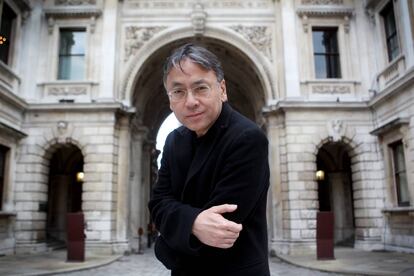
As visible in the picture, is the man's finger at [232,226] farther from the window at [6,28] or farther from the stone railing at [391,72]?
the window at [6,28]

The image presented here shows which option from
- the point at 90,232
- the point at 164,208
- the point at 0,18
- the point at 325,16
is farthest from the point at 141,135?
the point at 164,208

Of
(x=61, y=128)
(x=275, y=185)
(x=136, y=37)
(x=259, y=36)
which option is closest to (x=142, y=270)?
(x=275, y=185)

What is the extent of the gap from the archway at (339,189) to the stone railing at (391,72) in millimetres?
4302

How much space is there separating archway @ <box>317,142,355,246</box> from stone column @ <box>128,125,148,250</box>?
939 cm

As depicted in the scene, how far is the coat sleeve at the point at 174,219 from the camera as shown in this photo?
4.73ft

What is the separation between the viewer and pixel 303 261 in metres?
13.6

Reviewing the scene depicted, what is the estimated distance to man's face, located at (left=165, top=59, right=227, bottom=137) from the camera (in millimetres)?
1642

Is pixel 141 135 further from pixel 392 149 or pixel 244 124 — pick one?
pixel 244 124

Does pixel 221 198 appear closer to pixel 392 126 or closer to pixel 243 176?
pixel 243 176

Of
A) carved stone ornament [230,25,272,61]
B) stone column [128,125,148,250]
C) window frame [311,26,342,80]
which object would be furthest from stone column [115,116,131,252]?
window frame [311,26,342,80]

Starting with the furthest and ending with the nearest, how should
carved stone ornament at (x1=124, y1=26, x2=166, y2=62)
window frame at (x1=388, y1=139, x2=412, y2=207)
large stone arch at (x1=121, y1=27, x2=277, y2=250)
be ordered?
carved stone ornament at (x1=124, y1=26, x2=166, y2=62)
large stone arch at (x1=121, y1=27, x2=277, y2=250)
window frame at (x1=388, y1=139, x2=412, y2=207)

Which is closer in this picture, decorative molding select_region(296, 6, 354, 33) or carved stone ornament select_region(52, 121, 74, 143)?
carved stone ornament select_region(52, 121, 74, 143)

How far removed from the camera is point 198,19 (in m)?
18.4

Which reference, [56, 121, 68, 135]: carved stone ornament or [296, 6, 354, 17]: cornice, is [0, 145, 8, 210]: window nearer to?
[56, 121, 68, 135]: carved stone ornament
